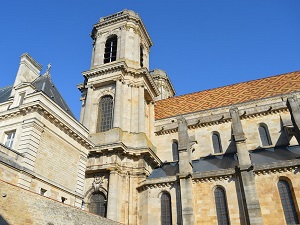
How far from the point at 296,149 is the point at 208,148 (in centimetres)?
670

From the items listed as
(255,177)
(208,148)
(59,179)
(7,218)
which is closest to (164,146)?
(208,148)

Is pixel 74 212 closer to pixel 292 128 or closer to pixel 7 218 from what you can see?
pixel 7 218

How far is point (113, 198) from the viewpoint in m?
19.1

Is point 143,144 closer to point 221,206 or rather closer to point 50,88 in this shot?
point 221,206

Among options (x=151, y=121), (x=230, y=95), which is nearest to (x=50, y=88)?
(x=151, y=121)

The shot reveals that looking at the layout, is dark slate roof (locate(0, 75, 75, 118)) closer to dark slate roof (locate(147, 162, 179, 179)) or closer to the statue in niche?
the statue in niche

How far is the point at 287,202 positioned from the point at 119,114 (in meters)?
13.7

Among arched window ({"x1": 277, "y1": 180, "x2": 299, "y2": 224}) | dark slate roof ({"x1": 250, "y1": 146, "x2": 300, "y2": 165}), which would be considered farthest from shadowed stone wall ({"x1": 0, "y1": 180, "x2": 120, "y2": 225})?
dark slate roof ({"x1": 250, "y1": 146, "x2": 300, "y2": 165})

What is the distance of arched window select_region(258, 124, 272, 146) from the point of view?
22453 mm

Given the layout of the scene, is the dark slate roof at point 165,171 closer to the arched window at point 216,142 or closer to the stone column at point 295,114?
the arched window at point 216,142

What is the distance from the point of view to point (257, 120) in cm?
2322

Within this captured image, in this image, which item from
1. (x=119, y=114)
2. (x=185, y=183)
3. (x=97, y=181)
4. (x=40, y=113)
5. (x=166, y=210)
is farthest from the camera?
(x=119, y=114)

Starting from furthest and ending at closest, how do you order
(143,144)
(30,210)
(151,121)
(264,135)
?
1. (151,121)
2. (264,135)
3. (143,144)
4. (30,210)

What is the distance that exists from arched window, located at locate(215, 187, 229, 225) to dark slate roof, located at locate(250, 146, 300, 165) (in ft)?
10.1
